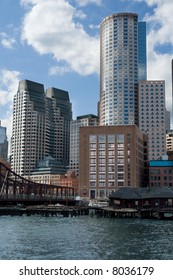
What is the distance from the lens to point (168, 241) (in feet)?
219

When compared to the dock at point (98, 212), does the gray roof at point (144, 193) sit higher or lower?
higher

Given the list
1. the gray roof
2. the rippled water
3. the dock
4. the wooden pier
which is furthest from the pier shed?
the rippled water

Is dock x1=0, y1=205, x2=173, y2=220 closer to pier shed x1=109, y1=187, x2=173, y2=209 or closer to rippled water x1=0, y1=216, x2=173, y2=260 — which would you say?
pier shed x1=109, y1=187, x2=173, y2=209

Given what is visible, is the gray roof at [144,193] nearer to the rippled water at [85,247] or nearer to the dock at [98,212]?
the dock at [98,212]

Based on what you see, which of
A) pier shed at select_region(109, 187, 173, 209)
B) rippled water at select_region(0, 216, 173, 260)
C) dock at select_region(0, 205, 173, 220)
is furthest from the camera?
pier shed at select_region(109, 187, 173, 209)

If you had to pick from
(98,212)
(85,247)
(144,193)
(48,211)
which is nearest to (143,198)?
(144,193)

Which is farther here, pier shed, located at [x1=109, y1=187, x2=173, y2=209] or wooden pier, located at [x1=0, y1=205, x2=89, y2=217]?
wooden pier, located at [x1=0, y1=205, x2=89, y2=217]

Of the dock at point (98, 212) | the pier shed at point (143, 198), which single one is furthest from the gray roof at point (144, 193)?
the dock at point (98, 212)

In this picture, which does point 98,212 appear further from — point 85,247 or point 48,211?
point 85,247
